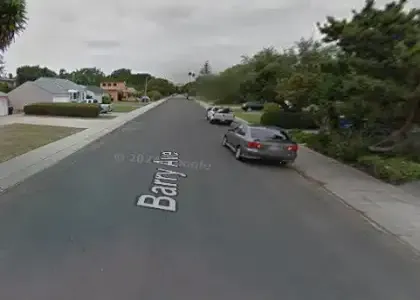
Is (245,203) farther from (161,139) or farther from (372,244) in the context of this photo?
(161,139)

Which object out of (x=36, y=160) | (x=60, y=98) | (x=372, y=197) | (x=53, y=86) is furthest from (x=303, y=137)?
(x=53, y=86)

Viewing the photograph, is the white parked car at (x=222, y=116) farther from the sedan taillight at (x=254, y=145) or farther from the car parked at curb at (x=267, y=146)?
the sedan taillight at (x=254, y=145)

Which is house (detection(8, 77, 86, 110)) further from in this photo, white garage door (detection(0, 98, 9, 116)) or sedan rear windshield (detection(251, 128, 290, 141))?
sedan rear windshield (detection(251, 128, 290, 141))

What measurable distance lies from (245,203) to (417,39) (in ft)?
25.3

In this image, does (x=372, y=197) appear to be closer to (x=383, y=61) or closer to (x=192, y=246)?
(x=383, y=61)

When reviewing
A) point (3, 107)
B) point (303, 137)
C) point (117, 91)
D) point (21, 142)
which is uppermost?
point (303, 137)

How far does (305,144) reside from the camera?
58.3ft

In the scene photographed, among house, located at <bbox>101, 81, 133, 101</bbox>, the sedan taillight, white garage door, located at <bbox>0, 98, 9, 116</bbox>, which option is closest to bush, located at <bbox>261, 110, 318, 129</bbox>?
the sedan taillight

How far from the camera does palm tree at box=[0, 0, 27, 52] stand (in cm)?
684

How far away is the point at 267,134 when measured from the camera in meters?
12.7

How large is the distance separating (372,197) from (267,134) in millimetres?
4759

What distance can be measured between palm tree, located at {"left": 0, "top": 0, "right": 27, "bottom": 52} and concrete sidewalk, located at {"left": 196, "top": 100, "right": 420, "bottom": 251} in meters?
7.78

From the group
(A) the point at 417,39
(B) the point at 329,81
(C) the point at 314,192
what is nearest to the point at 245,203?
(C) the point at 314,192

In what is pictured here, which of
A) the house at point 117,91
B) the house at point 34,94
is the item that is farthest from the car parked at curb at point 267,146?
the house at point 117,91
